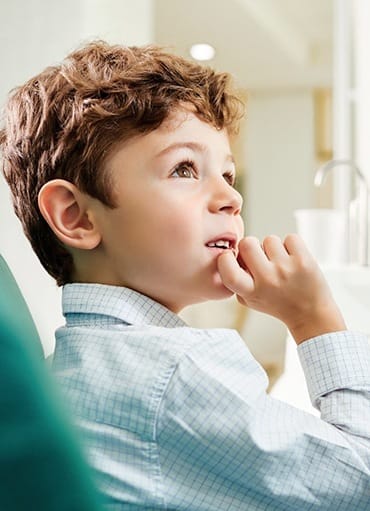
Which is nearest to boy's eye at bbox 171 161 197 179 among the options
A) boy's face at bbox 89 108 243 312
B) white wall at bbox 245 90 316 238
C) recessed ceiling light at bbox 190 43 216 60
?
boy's face at bbox 89 108 243 312

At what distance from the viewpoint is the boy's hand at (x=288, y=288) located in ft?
3.14

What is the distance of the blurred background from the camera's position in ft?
9.34

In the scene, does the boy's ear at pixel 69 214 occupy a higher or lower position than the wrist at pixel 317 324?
higher

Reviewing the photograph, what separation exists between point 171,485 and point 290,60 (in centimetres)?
694

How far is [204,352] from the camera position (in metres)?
0.81

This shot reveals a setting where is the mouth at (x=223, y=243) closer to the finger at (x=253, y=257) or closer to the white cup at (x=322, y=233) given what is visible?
the finger at (x=253, y=257)

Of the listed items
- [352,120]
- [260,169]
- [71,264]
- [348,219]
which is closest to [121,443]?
[71,264]

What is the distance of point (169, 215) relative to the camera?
96cm

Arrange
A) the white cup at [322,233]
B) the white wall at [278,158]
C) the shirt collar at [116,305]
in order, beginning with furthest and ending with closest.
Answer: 1. the white wall at [278,158]
2. the white cup at [322,233]
3. the shirt collar at [116,305]

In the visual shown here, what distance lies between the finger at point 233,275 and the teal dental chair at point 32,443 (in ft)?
1.93

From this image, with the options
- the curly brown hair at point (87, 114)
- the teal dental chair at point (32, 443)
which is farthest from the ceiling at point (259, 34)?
the teal dental chair at point (32, 443)

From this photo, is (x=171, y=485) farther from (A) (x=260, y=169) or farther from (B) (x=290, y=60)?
(A) (x=260, y=169)

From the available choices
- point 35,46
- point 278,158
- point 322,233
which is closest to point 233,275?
point 322,233

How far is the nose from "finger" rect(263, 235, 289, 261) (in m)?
0.05
